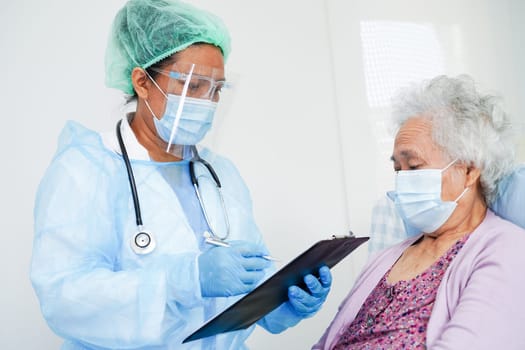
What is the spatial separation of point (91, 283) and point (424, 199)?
0.81 m

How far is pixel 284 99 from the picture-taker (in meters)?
2.19

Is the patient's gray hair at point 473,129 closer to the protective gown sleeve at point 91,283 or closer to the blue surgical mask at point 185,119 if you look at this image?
the blue surgical mask at point 185,119

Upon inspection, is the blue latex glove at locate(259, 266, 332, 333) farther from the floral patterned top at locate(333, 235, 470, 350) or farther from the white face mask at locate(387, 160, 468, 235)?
the white face mask at locate(387, 160, 468, 235)

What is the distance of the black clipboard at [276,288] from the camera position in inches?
40.1

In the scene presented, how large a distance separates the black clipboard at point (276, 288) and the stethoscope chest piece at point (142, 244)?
0.22m

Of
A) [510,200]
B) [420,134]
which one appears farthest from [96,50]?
[510,200]

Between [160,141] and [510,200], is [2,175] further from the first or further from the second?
[510,200]

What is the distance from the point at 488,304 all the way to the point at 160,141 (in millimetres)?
822

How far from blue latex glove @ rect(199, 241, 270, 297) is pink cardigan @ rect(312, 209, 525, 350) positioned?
0.41 m

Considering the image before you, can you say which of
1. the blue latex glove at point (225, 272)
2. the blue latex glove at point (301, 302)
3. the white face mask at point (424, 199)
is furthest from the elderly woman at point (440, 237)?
the blue latex glove at point (225, 272)

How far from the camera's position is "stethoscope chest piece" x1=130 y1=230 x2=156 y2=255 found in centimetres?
116

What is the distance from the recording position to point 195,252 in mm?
1244

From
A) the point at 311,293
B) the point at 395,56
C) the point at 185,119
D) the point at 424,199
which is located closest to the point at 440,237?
the point at 424,199

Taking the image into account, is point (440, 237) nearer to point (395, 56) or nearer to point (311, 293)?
point (311, 293)
